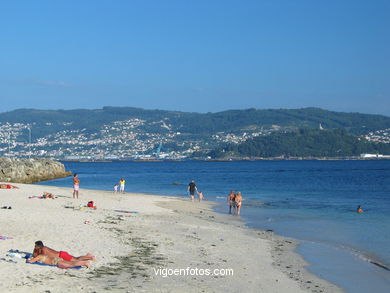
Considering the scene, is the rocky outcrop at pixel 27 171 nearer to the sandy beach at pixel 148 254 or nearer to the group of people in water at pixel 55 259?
the sandy beach at pixel 148 254

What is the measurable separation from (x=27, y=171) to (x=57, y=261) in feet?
174

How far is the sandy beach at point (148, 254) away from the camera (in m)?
10.8

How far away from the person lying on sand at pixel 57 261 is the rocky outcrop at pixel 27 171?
44.7 metres

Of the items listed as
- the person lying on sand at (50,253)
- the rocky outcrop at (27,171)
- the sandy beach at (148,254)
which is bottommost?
the rocky outcrop at (27,171)

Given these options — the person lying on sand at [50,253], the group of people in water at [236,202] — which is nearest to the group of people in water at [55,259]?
the person lying on sand at [50,253]

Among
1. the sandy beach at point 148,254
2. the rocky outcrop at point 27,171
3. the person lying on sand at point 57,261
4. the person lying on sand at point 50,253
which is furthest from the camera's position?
the rocky outcrop at point 27,171

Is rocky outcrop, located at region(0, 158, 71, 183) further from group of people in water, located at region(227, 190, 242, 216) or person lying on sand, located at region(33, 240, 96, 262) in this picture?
person lying on sand, located at region(33, 240, 96, 262)

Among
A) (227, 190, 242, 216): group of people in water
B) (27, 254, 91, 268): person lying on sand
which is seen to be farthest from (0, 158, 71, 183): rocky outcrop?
(27, 254, 91, 268): person lying on sand

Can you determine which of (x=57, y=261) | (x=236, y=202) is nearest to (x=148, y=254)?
(x=57, y=261)

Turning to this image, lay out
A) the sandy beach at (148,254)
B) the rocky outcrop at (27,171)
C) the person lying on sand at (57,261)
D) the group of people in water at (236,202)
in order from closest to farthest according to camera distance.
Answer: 1. the sandy beach at (148,254)
2. the person lying on sand at (57,261)
3. the group of people in water at (236,202)
4. the rocky outcrop at (27,171)

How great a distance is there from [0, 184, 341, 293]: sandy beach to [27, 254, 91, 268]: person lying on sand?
0.51 feet

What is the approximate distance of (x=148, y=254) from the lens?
13.9 metres

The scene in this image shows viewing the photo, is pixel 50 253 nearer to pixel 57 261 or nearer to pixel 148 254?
pixel 57 261

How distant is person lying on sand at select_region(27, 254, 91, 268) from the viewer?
11570 mm
